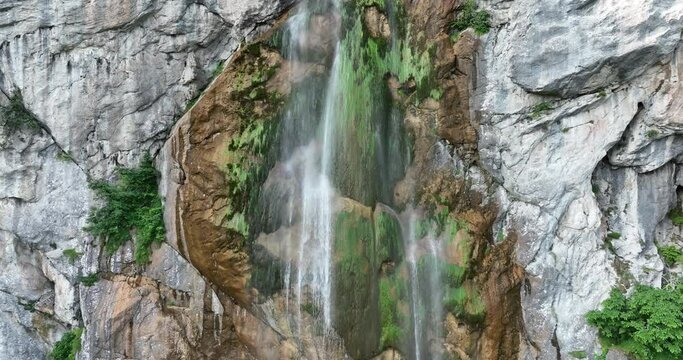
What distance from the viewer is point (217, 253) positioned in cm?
725

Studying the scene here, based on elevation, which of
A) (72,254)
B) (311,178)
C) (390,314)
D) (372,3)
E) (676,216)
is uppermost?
(372,3)

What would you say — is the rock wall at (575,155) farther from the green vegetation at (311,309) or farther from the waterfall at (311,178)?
the green vegetation at (311,309)

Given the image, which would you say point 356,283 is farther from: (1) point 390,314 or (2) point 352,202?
(2) point 352,202

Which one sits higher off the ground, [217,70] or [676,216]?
[217,70]

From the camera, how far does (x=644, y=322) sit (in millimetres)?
6672

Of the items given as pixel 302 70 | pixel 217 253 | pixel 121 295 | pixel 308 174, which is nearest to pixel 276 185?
pixel 308 174

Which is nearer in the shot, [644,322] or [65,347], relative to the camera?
[644,322]

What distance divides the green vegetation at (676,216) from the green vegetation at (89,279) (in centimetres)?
875

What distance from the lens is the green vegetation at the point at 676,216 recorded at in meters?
7.55

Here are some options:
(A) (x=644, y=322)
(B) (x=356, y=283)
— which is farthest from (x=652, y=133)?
(B) (x=356, y=283)

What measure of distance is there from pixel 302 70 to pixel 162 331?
4397mm

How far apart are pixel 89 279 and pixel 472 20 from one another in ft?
23.2

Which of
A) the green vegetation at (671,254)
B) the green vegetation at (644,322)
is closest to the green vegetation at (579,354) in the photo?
the green vegetation at (644,322)

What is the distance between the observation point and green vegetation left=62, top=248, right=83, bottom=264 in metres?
7.89
